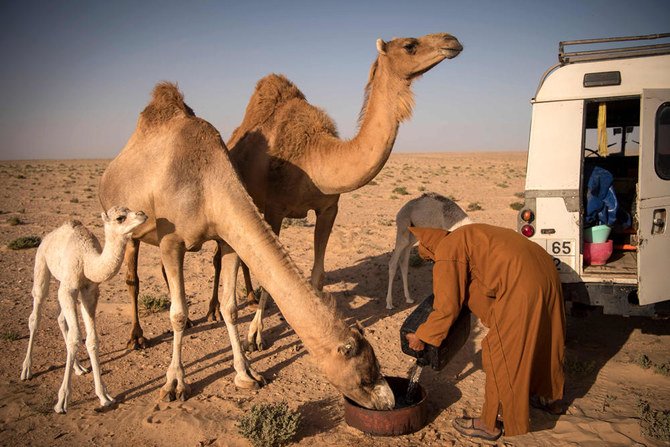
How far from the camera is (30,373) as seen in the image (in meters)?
5.34

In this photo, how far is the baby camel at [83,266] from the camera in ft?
14.3

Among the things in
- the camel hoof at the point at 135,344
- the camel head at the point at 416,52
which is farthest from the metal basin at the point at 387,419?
the camel head at the point at 416,52

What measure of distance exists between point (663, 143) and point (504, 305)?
3.01 meters

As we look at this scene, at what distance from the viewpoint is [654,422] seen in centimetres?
419

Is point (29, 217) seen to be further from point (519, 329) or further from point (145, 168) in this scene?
point (519, 329)

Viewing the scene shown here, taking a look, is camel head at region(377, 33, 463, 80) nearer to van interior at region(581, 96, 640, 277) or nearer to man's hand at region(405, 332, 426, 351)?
van interior at region(581, 96, 640, 277)

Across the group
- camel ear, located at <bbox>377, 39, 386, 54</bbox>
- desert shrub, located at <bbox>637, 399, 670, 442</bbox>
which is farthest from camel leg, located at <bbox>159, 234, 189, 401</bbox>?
desert shrub, located at <bbox>637, 399, 670, 442</bbox>

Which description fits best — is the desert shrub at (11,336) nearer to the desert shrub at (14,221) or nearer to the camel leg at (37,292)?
the camel leg at (37,292)

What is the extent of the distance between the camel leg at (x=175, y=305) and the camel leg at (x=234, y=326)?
21.0 inches

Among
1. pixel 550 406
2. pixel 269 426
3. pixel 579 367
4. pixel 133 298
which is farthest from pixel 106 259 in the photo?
pixel 579 367

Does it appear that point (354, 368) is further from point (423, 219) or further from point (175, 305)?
point (423, 219)

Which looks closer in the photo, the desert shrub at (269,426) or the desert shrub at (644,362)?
the desert shrub at (269,426)

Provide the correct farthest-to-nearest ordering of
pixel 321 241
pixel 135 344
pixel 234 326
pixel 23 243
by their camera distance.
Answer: pixel 23 243 → pixel 321 241 → pixel 135 344 → pixel 234 326

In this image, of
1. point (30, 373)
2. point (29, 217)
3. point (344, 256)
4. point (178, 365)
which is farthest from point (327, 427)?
point (29, 217)
